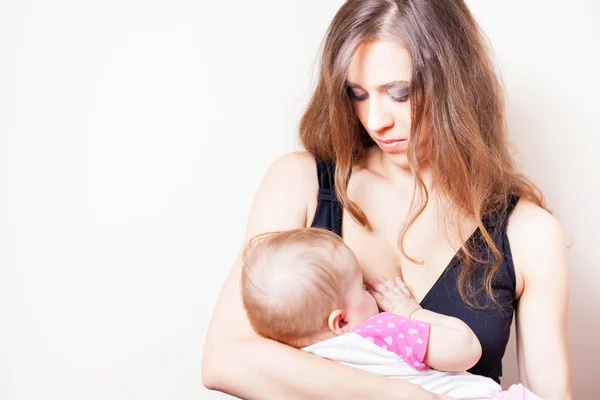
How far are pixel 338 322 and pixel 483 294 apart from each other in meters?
0.52

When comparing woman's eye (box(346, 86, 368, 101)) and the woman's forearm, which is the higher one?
woman's eye (box(346, 86, 368, 101))

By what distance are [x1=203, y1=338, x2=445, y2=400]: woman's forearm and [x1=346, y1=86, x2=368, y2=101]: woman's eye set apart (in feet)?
2.58

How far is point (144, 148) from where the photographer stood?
2.59 metres

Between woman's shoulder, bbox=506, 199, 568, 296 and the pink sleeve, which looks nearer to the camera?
the pink sleeve

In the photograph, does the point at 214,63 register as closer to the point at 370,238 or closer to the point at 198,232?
the point at 198,232

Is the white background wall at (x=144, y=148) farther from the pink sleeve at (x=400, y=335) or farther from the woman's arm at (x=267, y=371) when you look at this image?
the pink sleeve at (x=400, y=335)

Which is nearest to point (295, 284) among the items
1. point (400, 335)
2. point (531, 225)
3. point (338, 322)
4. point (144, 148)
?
point (338, 322)

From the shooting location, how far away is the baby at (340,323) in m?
1.78

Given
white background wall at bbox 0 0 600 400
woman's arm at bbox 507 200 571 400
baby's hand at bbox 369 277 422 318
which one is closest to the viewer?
baby's hand at bbox 369 277 422 318

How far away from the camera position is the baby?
70.2 inches

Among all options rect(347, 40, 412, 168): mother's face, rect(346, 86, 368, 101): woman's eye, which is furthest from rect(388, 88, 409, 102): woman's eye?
rect(346, 86, 368, 101): woman's eye

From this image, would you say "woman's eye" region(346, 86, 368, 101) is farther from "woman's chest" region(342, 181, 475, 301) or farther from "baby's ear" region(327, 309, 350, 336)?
"baby's ear" region(327, 309, 350, 336)

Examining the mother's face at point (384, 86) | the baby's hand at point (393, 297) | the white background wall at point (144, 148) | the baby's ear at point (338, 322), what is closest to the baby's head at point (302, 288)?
the baby's ear at point (338, 322)

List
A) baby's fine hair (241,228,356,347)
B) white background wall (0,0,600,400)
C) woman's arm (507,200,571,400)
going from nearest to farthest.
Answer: baby's fine hair (241,228,356,347) < woman's arm (507,200,571,400) < white background wall (0,0,600,400)
